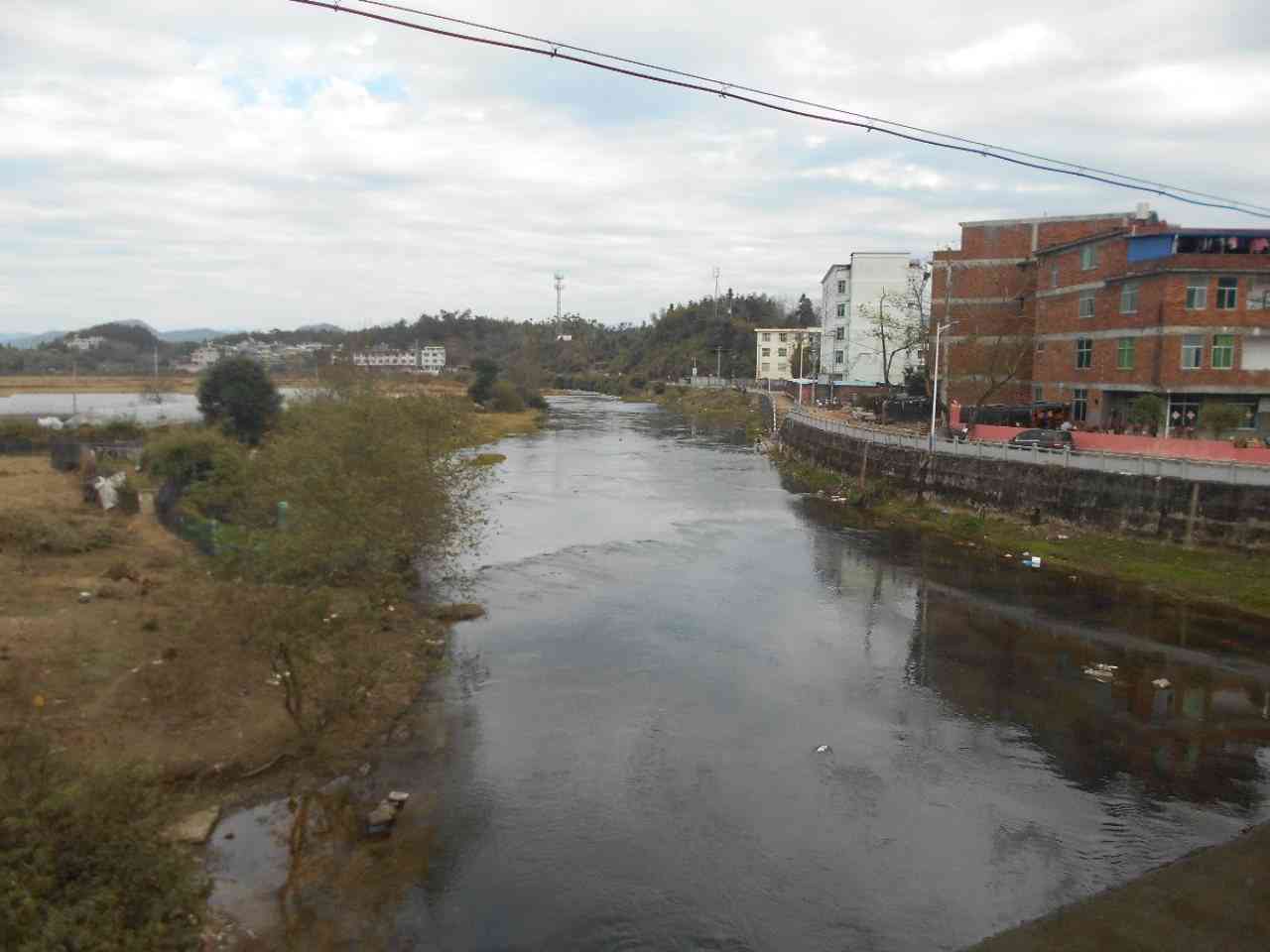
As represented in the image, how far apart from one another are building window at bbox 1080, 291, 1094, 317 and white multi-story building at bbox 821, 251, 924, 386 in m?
29.9

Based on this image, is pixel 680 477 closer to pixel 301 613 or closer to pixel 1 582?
pixel 1 582

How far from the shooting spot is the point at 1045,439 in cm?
3456

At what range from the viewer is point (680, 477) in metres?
47.8

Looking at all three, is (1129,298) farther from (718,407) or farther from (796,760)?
(718,407)

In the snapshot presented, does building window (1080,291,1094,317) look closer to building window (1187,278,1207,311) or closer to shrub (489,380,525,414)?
building window (1187,278,1207,311)

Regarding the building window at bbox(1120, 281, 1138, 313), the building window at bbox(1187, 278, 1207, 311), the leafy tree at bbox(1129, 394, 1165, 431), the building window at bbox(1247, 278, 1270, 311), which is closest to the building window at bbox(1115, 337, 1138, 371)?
the building window at bbox(1120, 281, 1138, 313)

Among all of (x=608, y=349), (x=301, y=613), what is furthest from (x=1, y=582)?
(x=608, y=349)

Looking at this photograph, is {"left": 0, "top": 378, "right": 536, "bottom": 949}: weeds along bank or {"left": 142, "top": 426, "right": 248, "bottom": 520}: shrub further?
{"left": 142, "top": 426, "right": 248, "bottom": 520}: shrub

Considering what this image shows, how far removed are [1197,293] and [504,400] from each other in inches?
2449

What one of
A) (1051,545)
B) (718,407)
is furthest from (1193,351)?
(718,407)

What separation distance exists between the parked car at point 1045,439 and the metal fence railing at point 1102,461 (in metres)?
0.91

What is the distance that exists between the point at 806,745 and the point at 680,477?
1285 inches

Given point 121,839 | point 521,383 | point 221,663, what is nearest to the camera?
point 121,839

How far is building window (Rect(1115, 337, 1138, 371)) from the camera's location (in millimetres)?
36062
